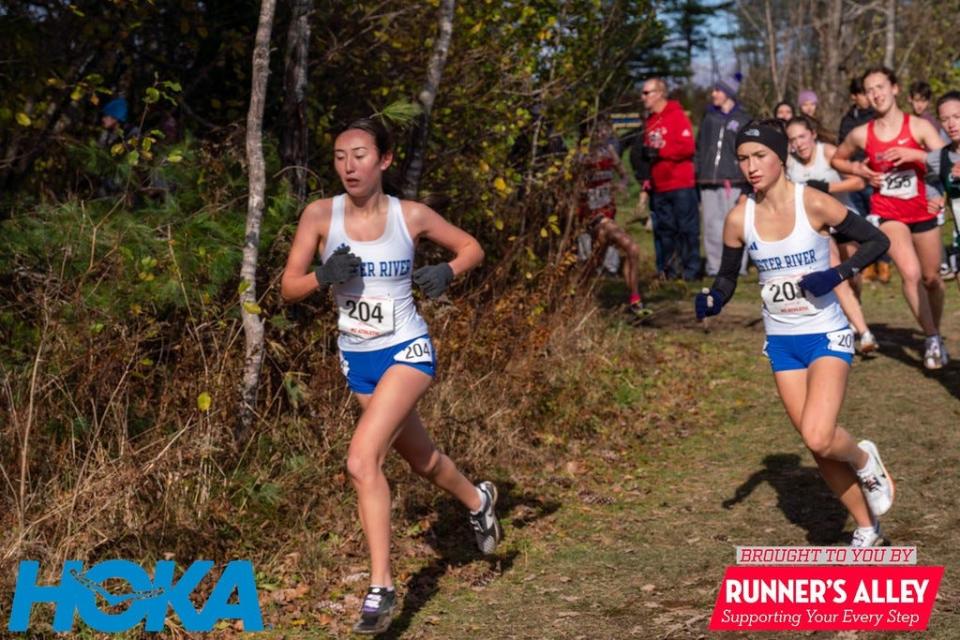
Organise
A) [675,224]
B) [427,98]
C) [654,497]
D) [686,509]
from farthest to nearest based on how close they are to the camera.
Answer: [675,224] → [427,98] → [654,497] → [686,509]

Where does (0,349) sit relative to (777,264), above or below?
below

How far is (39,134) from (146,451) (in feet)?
8.78

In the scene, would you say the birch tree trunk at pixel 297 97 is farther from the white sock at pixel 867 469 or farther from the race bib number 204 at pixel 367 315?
the white sock at pixel 867 469

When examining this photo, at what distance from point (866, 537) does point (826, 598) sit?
0.61 m

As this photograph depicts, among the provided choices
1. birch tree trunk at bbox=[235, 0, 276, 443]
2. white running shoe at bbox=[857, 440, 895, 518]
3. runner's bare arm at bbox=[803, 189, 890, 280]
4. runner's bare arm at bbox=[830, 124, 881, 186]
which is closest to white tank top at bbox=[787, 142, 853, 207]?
runner's bare arm at bbox=[830, 124, 881, 186]

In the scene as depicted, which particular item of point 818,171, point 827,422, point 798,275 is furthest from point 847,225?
point 818,171

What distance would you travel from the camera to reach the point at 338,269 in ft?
16.9

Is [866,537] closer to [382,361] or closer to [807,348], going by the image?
[807,348]

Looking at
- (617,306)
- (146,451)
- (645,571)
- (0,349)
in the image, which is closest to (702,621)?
(645,571)

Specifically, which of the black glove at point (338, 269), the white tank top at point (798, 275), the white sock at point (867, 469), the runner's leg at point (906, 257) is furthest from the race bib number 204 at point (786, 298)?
the runner's leg at point (906, 257)

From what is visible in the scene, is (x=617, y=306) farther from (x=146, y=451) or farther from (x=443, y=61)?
(x=146, y=451)

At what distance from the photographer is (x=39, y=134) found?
25.9 feet

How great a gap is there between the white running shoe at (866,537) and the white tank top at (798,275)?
3.07 feet

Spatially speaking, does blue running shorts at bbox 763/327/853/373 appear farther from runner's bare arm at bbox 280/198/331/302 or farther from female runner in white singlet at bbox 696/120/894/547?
runner's bare arm at bbox 280/198/331/302
